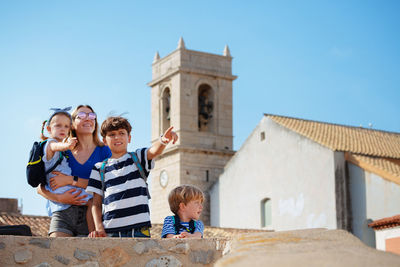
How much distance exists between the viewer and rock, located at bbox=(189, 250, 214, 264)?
566cm

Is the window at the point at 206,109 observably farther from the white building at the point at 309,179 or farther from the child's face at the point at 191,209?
the child's face at the point at 191,209

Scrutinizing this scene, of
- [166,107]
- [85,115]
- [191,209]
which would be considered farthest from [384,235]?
[166,107]

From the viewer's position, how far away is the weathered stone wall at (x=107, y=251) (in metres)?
5.43

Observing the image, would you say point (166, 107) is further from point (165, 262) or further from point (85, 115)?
point (165, 262)

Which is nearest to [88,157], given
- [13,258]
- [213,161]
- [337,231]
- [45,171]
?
[45,171]

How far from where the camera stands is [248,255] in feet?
11.9

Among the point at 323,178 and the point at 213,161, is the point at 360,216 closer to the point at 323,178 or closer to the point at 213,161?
the point at 323,178

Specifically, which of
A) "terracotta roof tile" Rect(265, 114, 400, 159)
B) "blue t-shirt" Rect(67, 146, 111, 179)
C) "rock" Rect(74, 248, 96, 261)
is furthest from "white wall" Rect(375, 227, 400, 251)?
"rock" Rect(74, 248, 96, 261)

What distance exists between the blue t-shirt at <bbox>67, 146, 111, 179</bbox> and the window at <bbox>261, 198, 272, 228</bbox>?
25513 millimetres

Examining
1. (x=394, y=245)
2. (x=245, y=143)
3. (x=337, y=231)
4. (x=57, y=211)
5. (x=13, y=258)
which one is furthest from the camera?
(x=245, y=143)

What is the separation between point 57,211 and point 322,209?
23.0 meters

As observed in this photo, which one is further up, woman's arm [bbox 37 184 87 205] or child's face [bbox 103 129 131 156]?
child's face [bbox 103 129 131 156]

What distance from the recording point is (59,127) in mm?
6473

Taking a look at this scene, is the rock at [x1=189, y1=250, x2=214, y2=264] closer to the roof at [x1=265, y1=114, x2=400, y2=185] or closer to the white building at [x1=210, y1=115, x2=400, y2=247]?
the white building at [x1=210, y1=115, x2=400, y2=247]
